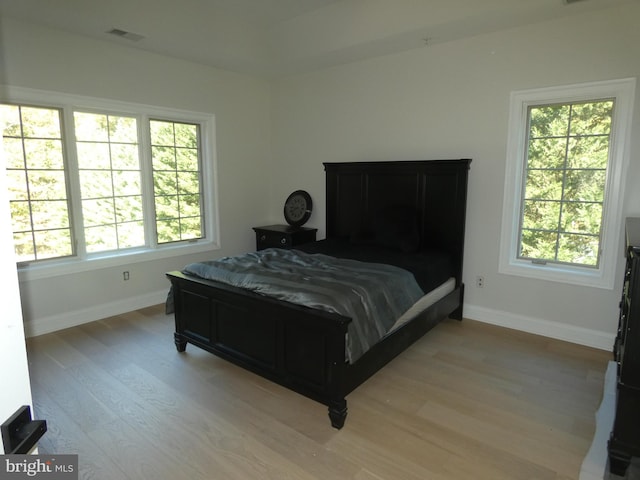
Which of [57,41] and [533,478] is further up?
[57,41]

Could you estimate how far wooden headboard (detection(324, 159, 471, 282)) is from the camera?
12.4 ft

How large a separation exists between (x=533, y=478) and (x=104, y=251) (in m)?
4.01

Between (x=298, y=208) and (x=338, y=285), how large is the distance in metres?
2.69

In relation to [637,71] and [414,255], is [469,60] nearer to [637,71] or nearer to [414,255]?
[637,71]

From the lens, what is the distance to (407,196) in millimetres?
4043

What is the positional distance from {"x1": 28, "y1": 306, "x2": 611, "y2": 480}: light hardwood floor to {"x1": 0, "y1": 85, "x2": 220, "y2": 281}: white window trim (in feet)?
2.32

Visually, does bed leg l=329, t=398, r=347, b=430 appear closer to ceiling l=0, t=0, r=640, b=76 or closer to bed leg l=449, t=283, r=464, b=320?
bed leg l=449, t=283, r=464, b=320

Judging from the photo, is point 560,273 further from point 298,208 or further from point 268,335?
point 298,208

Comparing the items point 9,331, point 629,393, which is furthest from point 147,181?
point 629,393

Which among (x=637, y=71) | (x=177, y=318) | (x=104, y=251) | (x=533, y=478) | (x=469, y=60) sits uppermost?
(x=469, y=60)

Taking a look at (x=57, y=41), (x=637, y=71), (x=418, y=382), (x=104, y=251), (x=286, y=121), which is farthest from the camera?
(x=286, y=121)

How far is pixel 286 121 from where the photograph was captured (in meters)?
5.23

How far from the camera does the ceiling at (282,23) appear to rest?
309 centimetres

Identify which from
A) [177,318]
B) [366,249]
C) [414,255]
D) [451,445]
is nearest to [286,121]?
[366,249]
